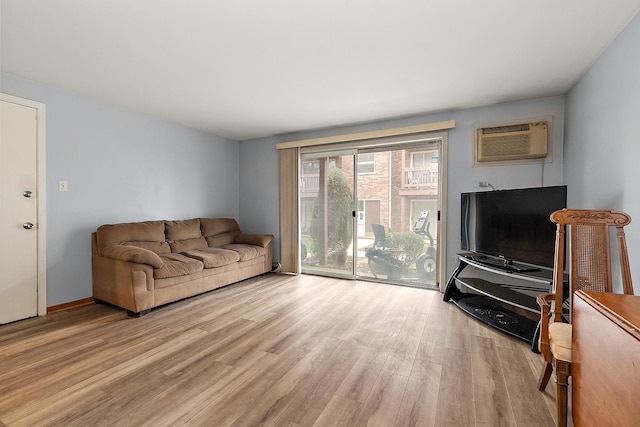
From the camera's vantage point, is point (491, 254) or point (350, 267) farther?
point (350, 267)

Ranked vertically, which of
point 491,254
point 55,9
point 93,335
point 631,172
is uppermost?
point 55,9

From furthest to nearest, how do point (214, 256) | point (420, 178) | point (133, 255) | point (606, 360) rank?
point (420, 178) < point (214, 256) < point (133, 255) < point (606, 360)

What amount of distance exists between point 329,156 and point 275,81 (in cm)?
188

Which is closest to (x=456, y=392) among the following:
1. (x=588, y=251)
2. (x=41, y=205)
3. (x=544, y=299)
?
(x=544, y=299)

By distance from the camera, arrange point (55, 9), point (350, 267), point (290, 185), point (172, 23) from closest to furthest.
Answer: point (55, 9), point (172, 23), point (350, 267), point (290, 185)

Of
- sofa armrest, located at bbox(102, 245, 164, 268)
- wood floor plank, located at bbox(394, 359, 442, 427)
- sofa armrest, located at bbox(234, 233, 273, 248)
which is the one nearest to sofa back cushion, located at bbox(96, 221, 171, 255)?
sofa armrest, located at bbox(102, 245, 164, 268)

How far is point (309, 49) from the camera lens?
7.28 feet

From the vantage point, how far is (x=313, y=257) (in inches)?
188

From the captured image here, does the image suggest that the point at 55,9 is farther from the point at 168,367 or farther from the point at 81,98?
the point at 168,367

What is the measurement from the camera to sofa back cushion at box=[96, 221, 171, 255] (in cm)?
320

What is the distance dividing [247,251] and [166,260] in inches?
45.2

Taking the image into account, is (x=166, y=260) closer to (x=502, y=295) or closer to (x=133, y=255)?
(x=133, y=255)

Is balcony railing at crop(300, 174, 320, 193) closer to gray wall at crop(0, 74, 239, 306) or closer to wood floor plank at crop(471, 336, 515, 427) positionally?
gray wall at crop(0, 74, 239, 306)

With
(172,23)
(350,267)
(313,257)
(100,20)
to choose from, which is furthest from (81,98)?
(350,267)
